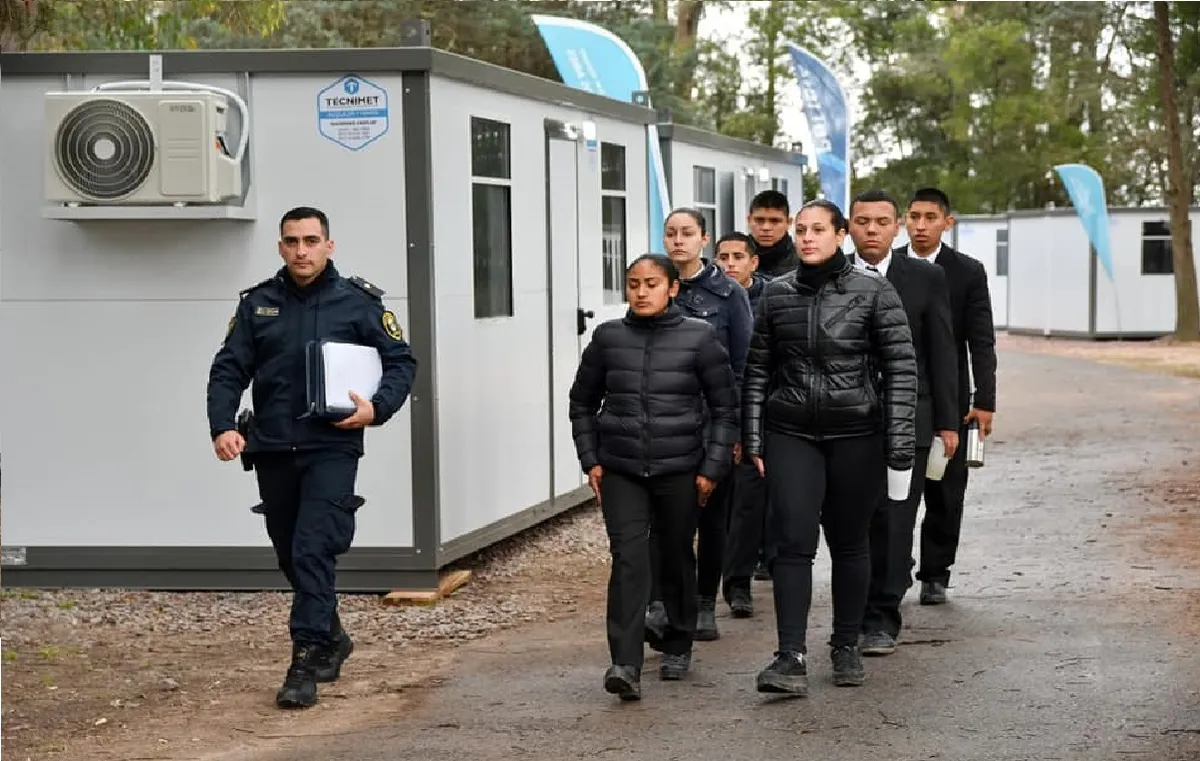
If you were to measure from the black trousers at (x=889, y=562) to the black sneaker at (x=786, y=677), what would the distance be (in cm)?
99

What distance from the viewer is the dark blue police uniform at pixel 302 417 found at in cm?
755

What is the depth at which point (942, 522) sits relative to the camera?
962 centimetres

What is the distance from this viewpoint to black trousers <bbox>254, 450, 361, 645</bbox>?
7531 millimetres

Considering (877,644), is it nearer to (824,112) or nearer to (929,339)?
(929,339)

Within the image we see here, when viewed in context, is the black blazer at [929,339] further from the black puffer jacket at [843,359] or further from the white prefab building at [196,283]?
the white prefab building at [196,283]

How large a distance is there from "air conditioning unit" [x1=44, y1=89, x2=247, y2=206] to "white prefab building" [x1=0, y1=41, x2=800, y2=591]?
0.01 m

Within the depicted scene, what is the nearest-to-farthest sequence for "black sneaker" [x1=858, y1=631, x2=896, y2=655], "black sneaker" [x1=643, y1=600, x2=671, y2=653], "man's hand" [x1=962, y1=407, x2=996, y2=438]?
1. "black sneaker" [x1=643, y1=600, x2=671, y2=653]
2. "black sneaker" [x1=858, y1=631, x2=896, y2=655]
3. "man's hand" [x1=962, y1=407, x2=996, y2=438]

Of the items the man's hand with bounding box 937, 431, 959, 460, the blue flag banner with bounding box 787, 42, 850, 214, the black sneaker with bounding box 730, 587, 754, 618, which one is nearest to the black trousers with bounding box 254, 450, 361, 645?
the black sneaker with bounding box 730, 587, 754, 618

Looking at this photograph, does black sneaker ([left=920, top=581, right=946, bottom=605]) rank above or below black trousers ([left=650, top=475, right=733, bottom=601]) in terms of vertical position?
below

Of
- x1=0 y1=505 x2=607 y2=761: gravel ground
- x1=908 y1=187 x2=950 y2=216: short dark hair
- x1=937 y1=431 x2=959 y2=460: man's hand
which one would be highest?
x1=908 y1=187 x2=950 y2=216: short dark hair

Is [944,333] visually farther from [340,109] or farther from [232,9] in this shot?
[232,9]

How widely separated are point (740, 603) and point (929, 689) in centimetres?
190

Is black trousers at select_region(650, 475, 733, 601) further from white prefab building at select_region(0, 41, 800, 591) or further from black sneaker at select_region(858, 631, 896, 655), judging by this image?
white prefab building at select_region(0, 41, 800, 591)

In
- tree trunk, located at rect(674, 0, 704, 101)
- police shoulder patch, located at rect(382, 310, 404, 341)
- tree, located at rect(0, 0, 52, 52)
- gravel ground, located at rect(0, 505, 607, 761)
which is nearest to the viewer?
gravel ground, located at rect(0, 505, 607, 761)
